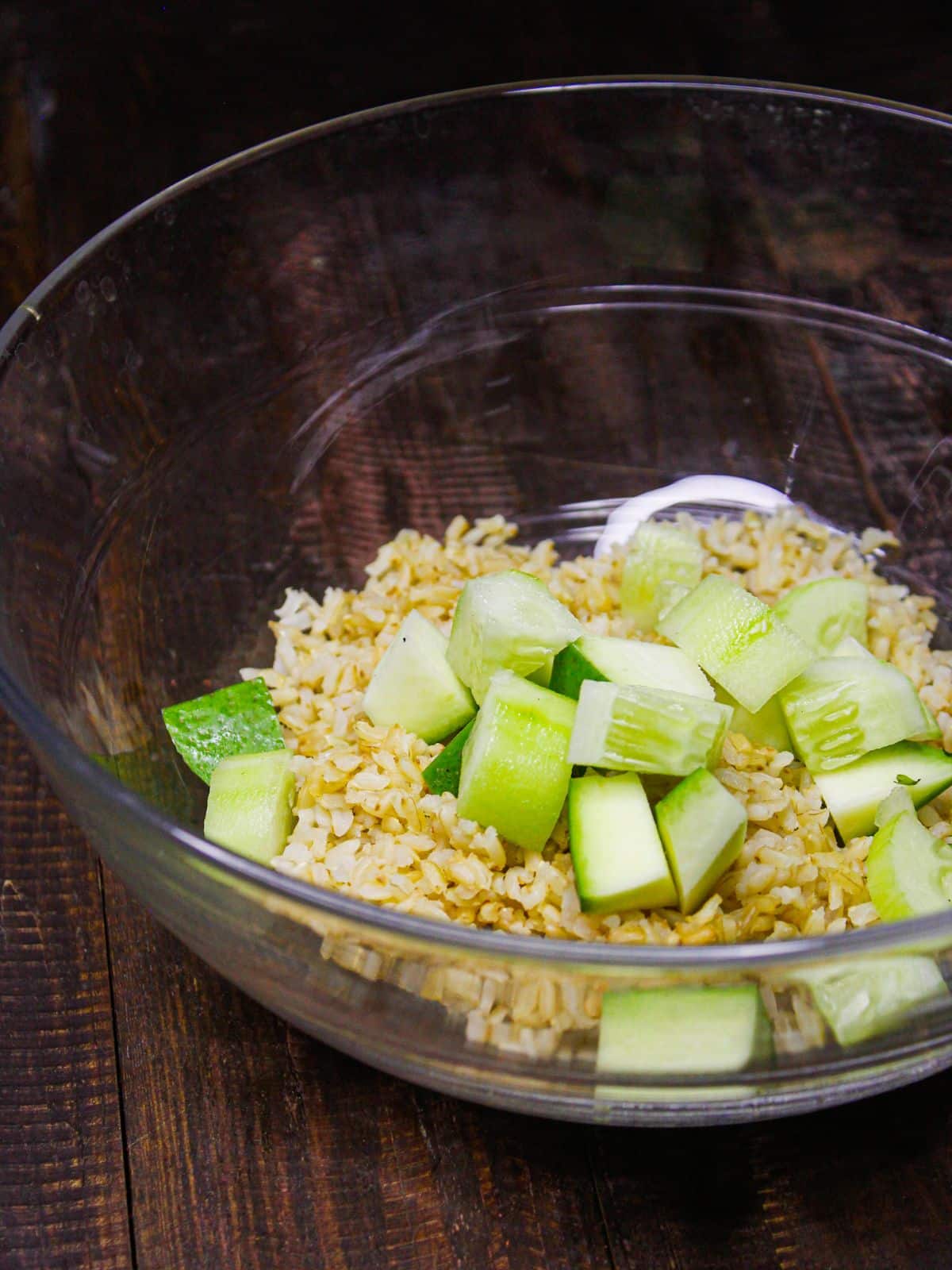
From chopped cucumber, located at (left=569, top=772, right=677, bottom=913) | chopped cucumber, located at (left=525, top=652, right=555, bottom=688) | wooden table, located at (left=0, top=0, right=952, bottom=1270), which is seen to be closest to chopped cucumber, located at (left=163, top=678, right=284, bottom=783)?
wooden table, located at (left=0, top=0, right=952, bottom=1270)

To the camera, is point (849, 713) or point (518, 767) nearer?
point (518, 767)

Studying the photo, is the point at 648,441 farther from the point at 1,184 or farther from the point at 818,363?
the point at 1,184

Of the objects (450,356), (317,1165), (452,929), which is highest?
(450,356)

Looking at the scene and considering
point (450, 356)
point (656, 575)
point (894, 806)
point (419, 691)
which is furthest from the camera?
point (450, 356)

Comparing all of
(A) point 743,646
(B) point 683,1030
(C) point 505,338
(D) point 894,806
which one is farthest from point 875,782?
(C) point 505,338

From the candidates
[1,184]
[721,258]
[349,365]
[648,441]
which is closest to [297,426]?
[349,365]

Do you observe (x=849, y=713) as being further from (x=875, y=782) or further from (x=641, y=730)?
(x=641, y=730)

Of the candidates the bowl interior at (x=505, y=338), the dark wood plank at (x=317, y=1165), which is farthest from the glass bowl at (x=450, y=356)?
the dark wood plank at (x=317, y=1165)

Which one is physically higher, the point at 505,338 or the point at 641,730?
the point at 505,338
